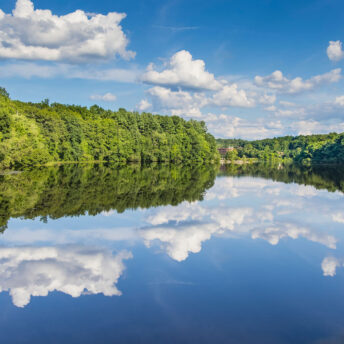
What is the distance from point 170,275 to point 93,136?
78453mm

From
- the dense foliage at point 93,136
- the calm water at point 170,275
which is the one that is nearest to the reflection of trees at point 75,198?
the calm water at point 170,275

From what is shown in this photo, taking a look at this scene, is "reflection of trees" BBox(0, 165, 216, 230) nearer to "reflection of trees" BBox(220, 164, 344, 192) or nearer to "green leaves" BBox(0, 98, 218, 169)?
"reflection of trees" BBox(220, 164, 344, 192)

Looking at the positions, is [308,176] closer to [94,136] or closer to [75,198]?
[75,198]

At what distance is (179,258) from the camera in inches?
494

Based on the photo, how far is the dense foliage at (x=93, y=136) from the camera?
176 feet

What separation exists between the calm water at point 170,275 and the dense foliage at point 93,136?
115 feet

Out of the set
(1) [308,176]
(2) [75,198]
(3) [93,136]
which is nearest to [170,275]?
(2) [75,198]

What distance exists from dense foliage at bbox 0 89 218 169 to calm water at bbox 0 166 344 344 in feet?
115

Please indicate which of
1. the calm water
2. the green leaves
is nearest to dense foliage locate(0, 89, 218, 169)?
the green leaves

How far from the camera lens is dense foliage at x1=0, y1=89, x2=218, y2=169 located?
176ft

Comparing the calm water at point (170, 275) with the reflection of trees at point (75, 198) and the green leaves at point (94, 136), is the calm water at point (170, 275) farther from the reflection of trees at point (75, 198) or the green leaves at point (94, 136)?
the green leaves at point (94, 136)

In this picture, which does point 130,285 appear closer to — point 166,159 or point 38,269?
point 38,269

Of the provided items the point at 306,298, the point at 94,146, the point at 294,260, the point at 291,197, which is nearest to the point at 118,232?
the point at 294,260

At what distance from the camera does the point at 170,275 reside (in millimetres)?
10859
